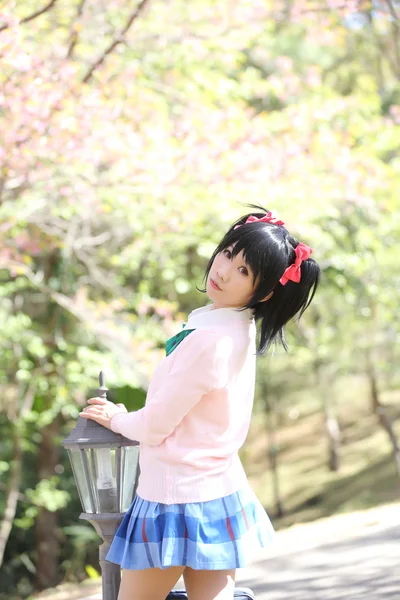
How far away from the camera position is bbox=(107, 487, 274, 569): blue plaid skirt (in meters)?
1.97

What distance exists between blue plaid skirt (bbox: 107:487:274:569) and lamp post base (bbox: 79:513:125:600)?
16 centimetres

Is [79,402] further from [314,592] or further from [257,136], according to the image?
[314,592]

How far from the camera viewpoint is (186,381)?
1970 mm

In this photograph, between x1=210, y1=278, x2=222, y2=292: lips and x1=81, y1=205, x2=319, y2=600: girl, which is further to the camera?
x1=210, y1=278, x2=222, y2=292: lips

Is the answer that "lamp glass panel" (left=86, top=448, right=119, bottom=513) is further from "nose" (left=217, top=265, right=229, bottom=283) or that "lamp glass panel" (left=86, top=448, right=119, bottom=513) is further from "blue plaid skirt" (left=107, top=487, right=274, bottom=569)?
"nose" (left=217, top=265, right=229, bottom=283)

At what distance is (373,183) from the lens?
6.71m

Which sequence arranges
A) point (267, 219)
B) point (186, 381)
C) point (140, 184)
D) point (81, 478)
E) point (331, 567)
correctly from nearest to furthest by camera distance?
point (186, 381)
point (267, 219)
point (81, 478)
point (331, 567)
point (140, 184)

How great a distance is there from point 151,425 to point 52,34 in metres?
4.67

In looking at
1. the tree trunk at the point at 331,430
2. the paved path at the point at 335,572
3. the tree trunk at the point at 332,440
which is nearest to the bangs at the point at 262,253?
the paved path at the point at 335,572

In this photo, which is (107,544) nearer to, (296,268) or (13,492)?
(296,268)

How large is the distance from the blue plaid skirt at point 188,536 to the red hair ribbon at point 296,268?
0.57 meters

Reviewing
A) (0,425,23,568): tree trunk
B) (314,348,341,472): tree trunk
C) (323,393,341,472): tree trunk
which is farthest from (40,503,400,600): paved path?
(323,393,341,472): tree trunk

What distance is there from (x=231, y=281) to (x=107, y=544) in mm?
823

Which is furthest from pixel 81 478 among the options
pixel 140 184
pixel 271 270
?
pixel 140 184
